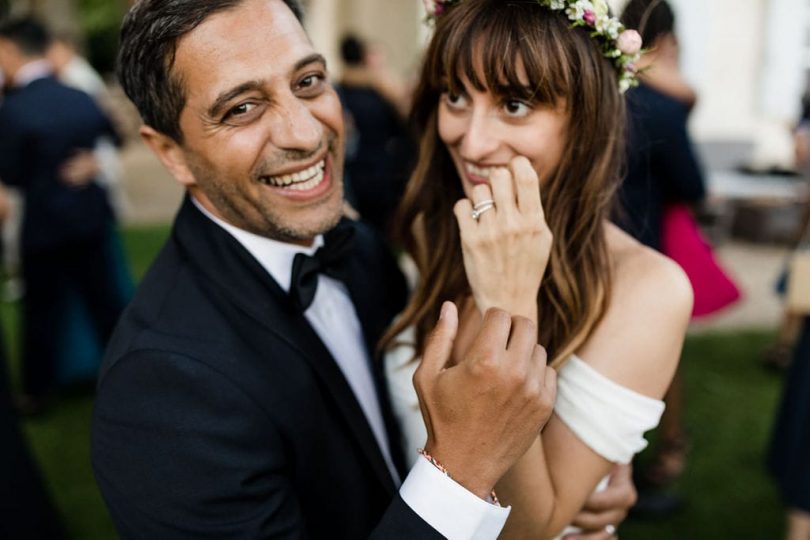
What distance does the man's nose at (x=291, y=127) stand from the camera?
5.05 ft

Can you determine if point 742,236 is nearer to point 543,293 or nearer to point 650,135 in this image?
point 650,135

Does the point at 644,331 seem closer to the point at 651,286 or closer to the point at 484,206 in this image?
the point at 651,286

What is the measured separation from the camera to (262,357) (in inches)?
57.4

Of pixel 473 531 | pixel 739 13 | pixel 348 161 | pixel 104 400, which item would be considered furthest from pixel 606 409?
pixel 739 13

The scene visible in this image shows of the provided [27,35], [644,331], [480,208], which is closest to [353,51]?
[27,35]

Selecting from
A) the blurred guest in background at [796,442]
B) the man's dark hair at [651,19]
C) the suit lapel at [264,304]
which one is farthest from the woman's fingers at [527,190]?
the blurred guest in background at [796,442]

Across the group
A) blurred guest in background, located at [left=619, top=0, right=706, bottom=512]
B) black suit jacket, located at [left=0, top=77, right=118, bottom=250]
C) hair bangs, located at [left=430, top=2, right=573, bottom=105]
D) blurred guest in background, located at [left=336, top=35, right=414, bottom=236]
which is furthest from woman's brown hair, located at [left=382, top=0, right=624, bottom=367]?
blurred guest in background, located at [left=336, top=35, right=414, bottom=236]

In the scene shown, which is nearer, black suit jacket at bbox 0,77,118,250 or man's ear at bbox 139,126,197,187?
man's ear at bbox 139,126,197,187

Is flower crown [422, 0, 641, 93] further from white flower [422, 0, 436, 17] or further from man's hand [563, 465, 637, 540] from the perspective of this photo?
man's hand [563, 465, 637, 540]

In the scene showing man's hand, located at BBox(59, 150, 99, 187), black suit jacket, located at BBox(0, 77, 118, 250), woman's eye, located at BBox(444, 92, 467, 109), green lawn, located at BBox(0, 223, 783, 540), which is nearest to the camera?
woman's eye, located at BBox(444, 92, 467, 109)

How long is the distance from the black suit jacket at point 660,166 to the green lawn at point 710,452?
1.31 meters

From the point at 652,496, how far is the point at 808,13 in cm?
767

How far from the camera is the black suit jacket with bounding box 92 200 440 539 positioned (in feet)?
4.28

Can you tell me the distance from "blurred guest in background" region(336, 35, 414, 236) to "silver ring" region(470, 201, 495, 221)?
4.20 m
